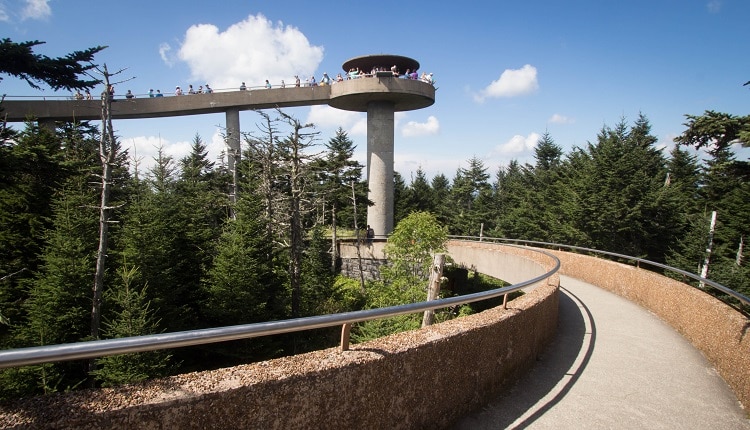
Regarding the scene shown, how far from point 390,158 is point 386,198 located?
3504mm

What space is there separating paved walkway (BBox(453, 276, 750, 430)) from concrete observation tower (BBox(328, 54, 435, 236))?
91.1 ft

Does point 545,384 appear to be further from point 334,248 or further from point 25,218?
point 334,248

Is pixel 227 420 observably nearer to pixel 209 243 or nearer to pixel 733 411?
pixel 733 411

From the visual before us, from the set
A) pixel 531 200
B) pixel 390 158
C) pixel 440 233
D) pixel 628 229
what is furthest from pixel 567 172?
pixel 440 233

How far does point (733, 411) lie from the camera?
184 inches

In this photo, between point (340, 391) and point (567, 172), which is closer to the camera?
point (340, 391)

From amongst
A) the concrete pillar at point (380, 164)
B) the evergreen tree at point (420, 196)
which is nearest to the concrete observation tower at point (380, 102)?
the concrete pillar at point (380, 164)

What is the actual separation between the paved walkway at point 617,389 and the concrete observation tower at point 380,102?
A: 2777cm

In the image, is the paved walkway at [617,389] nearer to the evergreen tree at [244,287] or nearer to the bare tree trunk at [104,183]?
the bare tree trunk at [104,183]

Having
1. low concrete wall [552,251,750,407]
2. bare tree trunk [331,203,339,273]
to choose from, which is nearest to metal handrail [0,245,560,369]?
low concrete wall [552,251,750,407]

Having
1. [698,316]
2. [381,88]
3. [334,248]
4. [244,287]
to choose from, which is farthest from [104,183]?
[381,88]

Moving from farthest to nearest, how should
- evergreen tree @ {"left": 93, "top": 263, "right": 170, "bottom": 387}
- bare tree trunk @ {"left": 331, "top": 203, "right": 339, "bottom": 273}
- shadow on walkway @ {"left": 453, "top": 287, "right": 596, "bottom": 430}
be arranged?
bare tree trunk @ {"left": 331, "top": 203, "right": 339, "bottom": 273}, evergreen tree @ {"left": 93, "top": 263, "right": 170, "bottom": 387}, shadow on walkway @ {"left": 453, "top": 287, "right": 596, "bottom": 430}

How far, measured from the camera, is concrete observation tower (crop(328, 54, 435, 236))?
3428cm

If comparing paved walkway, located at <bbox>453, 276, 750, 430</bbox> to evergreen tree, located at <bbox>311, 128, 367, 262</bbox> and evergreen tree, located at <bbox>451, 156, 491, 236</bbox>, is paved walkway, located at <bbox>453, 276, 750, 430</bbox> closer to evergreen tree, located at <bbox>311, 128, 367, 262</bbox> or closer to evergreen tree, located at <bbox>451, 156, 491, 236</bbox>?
evergreen tree, located at <bbox>311, 128, 367, 262</bbox>
